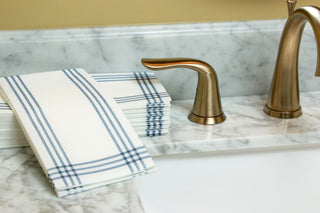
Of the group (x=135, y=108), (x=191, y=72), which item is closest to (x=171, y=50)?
(x=191, y=72)

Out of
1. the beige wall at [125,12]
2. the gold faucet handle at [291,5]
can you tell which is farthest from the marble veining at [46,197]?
the gold faucet handle at [291,5]

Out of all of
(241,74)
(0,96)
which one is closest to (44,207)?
(0,96)

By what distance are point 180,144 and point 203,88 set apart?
4.3 inches

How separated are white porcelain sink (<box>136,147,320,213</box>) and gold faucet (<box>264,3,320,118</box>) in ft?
0.26

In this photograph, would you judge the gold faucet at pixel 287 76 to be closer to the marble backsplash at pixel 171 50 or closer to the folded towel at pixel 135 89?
the marble backsplash at pixel 171 50

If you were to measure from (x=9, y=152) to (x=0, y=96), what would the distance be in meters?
0.09

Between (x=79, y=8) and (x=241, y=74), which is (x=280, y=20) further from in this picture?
(x=79, y=8)

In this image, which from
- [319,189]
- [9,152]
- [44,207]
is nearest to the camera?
[44,207]

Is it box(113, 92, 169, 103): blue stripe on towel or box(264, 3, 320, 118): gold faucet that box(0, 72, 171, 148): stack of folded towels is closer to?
box(113, 92, 169, 103): blue stripe on towel

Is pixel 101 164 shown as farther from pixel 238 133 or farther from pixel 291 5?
pixel 291 5

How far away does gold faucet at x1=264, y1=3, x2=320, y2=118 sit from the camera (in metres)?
0.73

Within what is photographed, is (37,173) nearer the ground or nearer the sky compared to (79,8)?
nearer the ground

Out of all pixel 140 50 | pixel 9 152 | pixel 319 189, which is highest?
pixel 140 50

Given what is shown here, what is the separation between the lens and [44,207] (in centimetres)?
54
